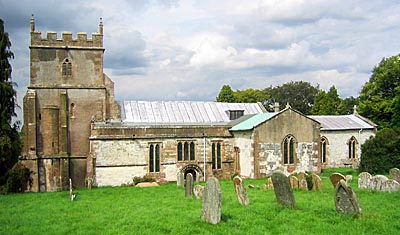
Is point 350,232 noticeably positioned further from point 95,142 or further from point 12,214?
point 95,142

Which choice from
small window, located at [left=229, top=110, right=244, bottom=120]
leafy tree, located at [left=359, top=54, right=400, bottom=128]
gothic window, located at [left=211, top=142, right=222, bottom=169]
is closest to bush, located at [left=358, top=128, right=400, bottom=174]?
gothic window, located at [left=211, top=142, right=222, bottom=169]

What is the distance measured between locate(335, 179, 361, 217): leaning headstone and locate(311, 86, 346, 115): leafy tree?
44.6m

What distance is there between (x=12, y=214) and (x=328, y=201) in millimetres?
12196

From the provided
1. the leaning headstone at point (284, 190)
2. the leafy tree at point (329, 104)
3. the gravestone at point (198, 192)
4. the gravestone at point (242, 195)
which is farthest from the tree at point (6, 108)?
the leafy tree at point (329, 104)

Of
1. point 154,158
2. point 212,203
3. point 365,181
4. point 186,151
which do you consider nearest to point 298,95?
point 186,151

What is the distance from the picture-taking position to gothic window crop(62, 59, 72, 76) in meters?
31.8

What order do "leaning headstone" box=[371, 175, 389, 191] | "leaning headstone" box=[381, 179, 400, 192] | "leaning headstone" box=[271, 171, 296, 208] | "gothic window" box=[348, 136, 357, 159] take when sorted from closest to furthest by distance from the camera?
"leaning headstone" box=[271, 171, 296, 208], "leaning headstone" box=[381, 179, 400, 192], "leaning headstone" box=[371, 175, 389, 191], "gothic window" box=[348, 136, 357, 159]

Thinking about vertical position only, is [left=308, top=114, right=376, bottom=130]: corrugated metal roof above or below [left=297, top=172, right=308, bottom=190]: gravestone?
above

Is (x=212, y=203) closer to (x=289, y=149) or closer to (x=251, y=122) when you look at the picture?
(x=251, y=122)

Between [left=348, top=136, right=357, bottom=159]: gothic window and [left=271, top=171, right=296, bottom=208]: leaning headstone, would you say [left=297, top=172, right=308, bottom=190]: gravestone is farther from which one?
[left=348, top=136, right=357, bottom=159]: gothic window

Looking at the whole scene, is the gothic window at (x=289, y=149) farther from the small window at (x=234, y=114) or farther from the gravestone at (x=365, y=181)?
the gravestone at (x=365, y=181)

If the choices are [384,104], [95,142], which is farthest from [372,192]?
[384,104]

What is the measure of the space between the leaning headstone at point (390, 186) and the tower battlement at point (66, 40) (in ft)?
75.2

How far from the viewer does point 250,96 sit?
71125 mm
